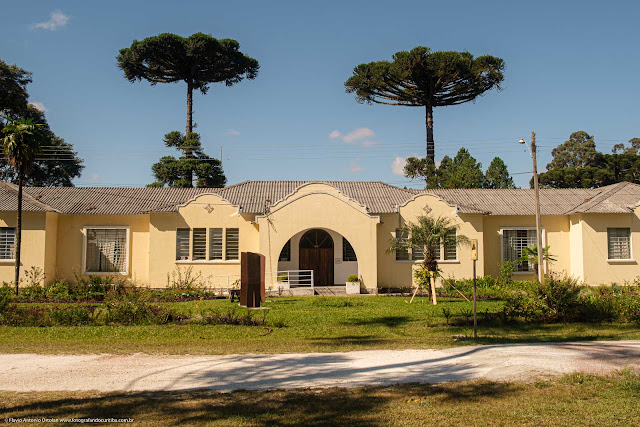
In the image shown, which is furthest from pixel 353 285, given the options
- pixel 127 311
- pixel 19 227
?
pixel 19 227

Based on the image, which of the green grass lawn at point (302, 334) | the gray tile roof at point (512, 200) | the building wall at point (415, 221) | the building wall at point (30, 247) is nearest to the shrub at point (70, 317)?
the green grass lawn at point (302, 334)

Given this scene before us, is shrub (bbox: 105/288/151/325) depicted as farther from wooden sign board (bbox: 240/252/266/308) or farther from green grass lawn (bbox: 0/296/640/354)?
wooden sign board (bbox: 240/252/266/308)

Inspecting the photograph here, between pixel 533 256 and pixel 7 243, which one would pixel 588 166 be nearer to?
pixel 533 256

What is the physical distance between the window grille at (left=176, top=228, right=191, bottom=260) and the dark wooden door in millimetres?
5196

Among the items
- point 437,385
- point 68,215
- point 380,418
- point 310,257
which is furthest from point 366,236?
point 380,418

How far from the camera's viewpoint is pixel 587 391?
25.6 feet

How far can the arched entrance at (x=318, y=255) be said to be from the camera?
25062mm

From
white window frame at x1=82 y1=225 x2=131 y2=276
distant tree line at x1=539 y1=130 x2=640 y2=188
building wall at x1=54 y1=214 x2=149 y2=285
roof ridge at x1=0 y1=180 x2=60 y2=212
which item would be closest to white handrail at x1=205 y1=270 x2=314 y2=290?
building wall at x1=54 y1=214 x2=149 y2=285

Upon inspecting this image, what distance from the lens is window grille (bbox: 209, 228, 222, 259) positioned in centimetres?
2434

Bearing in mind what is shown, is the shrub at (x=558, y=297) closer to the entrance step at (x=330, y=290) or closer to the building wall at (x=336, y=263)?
the entrance step at (x=330, y=290)

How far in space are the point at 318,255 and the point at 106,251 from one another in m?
9.74

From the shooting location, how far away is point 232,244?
80.0 feet

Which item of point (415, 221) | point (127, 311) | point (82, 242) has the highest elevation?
point (415, 221)

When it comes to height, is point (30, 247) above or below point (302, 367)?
above
